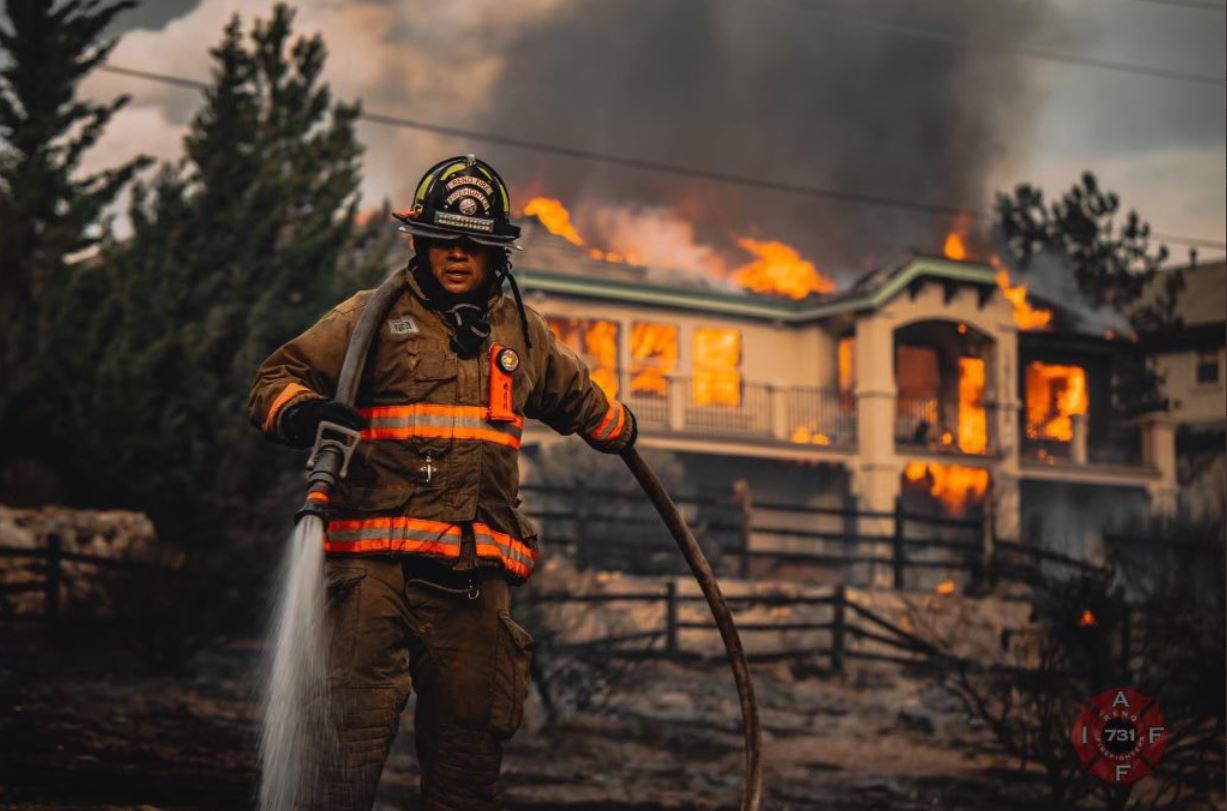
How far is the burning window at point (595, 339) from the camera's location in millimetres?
23688

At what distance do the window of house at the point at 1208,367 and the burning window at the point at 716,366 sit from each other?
23.1ft

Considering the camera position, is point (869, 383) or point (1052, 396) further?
point (1052, 396)

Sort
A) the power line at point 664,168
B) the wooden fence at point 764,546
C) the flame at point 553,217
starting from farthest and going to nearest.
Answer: the flame at point 553,217 → the wooden fence at point 764,546 → the power line at point 664,168

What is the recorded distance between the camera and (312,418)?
421 centimetres

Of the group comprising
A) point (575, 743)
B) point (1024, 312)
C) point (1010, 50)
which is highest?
point (1010, 50)

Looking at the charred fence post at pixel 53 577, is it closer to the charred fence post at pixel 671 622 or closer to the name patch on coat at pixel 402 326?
the charred fence post at pixel 671 622

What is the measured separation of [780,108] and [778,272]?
4285 millimetres

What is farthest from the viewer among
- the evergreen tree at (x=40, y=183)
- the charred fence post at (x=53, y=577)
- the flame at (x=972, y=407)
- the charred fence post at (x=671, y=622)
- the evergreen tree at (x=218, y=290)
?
the flame at (x=972, y=407)

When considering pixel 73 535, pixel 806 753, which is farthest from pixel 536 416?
pixel 73 535

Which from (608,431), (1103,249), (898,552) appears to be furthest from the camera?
(1103,249)

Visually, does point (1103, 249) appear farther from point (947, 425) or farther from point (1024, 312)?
point (947, 425)

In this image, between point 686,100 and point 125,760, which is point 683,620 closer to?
point 125,760

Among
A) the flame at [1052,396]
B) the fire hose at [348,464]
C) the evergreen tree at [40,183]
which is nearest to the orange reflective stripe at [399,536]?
the fire hose at [348,464]

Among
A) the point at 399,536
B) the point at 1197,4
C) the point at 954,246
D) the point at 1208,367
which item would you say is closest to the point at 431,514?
the point at 399,536
